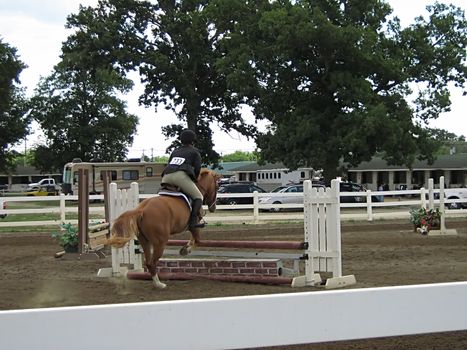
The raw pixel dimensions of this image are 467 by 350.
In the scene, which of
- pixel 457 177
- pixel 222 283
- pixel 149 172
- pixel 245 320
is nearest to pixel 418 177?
pixel 457 177

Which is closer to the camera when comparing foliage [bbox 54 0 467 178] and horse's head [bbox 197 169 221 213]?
horse's head [bbox 197 169 221 213]

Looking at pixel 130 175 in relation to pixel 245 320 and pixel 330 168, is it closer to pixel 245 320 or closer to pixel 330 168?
pixel 330 168

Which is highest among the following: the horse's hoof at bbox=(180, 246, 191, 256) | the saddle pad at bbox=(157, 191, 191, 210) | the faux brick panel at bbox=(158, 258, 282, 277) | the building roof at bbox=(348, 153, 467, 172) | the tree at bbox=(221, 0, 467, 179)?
the tree at bbox=(221, 0, 467, 179)

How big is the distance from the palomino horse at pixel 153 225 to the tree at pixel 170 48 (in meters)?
37.7

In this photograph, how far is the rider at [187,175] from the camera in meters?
8.24

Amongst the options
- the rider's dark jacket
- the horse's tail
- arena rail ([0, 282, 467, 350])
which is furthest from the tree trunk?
arena rail ([0, 282, 467, 350])

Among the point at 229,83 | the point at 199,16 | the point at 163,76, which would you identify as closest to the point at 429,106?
the point at 229,83

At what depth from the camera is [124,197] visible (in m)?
9.72

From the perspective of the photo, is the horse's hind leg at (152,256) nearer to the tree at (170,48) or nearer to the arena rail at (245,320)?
the arena rail at (245,320)

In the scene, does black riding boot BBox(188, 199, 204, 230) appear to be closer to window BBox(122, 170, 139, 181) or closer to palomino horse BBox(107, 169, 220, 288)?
palomino horse BBox(107, 169, 220, 288)

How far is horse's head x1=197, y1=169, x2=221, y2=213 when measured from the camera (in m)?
8.77

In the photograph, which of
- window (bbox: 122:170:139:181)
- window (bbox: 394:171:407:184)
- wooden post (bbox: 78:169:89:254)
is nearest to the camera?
wooden post (bbox: 78:169:89:254)

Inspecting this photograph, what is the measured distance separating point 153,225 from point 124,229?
0.39 m

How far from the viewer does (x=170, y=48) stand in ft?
160
